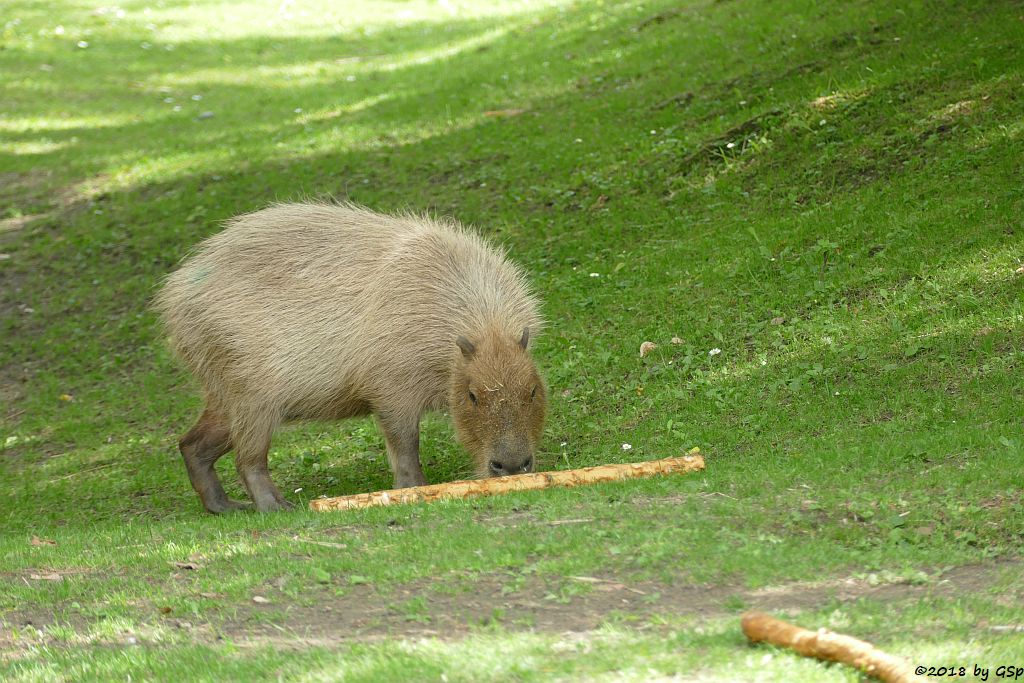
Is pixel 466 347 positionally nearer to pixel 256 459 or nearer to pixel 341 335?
pixel 341 335

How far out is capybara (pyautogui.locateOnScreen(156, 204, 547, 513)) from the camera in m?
7.12

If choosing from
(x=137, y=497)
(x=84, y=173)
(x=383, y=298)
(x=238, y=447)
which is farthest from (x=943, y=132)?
(x=84, y=173)

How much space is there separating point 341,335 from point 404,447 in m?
0.79

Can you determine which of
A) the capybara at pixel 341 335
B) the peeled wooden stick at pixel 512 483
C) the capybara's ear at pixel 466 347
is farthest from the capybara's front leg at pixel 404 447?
the peeled wooden stick at pixel 512 483

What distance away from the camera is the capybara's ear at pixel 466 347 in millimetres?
6934

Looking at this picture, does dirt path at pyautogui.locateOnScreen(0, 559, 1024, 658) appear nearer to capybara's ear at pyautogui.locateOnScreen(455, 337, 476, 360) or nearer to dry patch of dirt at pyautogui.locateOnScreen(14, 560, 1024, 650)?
dry patch of dirt at pyautogui.locateOnScreen(14, 560, 1024, 650)

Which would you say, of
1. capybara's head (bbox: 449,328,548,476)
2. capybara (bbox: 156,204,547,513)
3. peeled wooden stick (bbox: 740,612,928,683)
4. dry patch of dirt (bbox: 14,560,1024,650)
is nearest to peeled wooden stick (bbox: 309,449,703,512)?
capybara's head (bbox: 449,328,548,476)

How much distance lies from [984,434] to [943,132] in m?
4.37

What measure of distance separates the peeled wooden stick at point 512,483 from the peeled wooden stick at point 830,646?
102 inches

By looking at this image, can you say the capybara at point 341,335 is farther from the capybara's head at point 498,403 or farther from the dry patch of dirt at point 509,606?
the dry patch of dirt at point 509,606

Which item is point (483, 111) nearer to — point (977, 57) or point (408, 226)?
point (977, 57)

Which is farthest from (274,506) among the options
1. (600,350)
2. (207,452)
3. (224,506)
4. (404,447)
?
(600,350)

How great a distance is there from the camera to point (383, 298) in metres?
7.25

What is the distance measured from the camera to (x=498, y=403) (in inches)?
265
